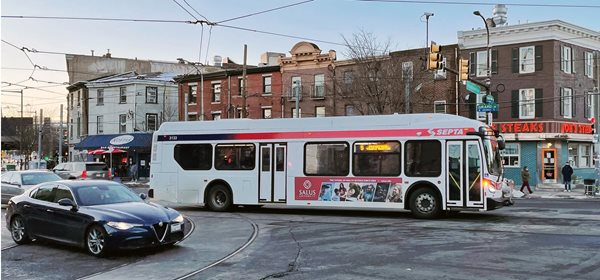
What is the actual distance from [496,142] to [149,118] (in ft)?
139

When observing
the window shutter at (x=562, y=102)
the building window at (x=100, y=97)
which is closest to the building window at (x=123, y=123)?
the building window at (x=100, y=97)

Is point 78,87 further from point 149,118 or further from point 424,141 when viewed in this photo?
point 424,141

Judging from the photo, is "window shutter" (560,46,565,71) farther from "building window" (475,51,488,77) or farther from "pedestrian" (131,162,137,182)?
"pedestrian" (131,162,137,182)

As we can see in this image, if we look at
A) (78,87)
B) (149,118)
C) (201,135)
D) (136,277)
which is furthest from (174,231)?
(78,87)

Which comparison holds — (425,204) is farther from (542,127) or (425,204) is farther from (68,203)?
(542,127)

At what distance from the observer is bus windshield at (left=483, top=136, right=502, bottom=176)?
1626 centimetres

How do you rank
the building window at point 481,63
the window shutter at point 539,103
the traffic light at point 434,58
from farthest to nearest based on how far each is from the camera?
the building window at point 481,63 < the window shutter at point 539,103 < the traffic light at point 434,58

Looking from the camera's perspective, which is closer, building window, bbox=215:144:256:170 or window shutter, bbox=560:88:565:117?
building window, bbox=215:144:256:170

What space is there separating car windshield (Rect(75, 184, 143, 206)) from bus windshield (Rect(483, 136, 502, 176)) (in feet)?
31.5

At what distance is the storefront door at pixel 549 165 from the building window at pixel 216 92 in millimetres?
26704

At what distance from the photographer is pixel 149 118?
2138 inches

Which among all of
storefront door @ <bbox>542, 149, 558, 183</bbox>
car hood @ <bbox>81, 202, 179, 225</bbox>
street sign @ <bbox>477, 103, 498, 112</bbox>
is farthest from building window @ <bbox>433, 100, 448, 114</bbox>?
car hood @ <bbox>81, 202, 179, 225</bbox>

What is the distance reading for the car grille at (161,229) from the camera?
10.9 meters

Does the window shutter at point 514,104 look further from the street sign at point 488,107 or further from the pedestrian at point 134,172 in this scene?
the pedestrian at point 134,172
